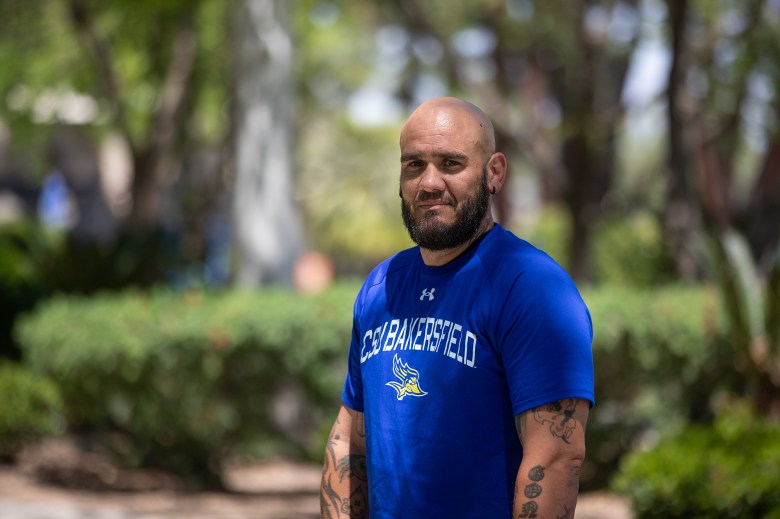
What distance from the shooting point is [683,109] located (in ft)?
39.6

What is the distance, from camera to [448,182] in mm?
2828

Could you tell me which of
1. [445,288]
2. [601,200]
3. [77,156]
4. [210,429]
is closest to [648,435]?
[210,429]

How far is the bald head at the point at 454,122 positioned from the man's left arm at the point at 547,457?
67 cm

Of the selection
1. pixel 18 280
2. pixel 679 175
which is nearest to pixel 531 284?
pixel 679 175

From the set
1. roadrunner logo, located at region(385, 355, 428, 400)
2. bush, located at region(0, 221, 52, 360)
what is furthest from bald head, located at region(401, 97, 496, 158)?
bush, located at region(0, 221, 52, 360)

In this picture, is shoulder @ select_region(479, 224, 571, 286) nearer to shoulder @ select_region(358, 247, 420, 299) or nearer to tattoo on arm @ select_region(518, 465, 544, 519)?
shoulder @ select_region(358, 247, 420, 299)

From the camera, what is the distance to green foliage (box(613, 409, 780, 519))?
609cm

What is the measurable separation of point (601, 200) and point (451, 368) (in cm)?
1525

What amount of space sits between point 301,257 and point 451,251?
8.77 m

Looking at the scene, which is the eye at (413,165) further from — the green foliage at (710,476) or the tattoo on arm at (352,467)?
the green foliage at (710,476)

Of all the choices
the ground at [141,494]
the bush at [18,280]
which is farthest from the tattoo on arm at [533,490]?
the bush at [18,280]

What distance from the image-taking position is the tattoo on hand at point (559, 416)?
8.48 ft

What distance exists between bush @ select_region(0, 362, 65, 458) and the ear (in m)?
7.54

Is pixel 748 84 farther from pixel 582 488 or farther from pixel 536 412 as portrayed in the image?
pixel 536 412
